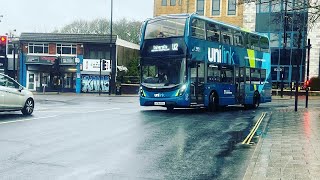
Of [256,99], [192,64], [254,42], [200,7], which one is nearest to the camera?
[192,64]

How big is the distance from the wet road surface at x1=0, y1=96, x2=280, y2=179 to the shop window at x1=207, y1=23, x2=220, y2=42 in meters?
6.88

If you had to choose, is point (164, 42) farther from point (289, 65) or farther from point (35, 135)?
point (289, 65)

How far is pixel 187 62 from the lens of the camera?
16.6 metres

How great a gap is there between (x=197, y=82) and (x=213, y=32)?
265 cm

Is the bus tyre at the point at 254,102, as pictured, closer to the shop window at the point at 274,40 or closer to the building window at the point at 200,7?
the shop window at the point at 274,40

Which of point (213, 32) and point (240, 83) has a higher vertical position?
point (213, 32)

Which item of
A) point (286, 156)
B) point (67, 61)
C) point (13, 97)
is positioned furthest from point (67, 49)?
point (286, 156)

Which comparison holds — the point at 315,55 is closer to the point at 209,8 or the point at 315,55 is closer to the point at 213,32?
the point at 209,8

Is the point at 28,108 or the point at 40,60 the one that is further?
the point at 40,60

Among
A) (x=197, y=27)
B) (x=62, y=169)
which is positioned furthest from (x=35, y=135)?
(x=197, y=27)

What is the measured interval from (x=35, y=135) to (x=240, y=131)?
18.5ft

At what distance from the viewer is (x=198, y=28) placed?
17.1m

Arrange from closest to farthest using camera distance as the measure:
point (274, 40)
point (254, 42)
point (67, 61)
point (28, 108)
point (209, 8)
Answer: point (28, 108) → point (254, 42) → point (274, 40) → point (67, 61) → point (209, 8)

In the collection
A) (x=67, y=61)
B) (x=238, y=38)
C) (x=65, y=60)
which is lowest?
(x=67, y=61)
